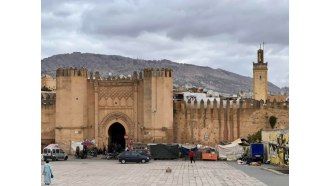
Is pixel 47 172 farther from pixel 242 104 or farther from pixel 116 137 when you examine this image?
pixel 116 137

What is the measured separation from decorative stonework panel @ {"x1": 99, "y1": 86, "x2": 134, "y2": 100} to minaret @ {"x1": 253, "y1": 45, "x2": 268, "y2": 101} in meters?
41.5

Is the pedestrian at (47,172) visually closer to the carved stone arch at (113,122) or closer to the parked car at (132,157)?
the parked car at (132,157)

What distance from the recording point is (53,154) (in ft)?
114

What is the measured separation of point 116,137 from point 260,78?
41.5 m

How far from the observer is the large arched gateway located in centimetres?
4000

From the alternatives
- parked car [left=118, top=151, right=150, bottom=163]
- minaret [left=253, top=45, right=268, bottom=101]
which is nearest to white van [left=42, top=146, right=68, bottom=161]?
parked car [left=118, top=151, right=150, bottom=163]

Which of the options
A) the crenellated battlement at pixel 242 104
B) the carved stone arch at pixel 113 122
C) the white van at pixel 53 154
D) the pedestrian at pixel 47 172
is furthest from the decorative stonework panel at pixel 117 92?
the pedestrian at pixel 47 172

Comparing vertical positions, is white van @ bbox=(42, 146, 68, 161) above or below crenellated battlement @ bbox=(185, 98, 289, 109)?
below

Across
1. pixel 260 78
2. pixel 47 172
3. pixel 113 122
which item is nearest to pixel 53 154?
pixel 113 122

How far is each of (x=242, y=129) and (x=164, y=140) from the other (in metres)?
5.45

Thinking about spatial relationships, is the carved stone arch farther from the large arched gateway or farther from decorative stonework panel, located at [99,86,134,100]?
decorative stonework panel, located at [99,86,134,100]

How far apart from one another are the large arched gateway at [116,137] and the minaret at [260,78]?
40149mm
